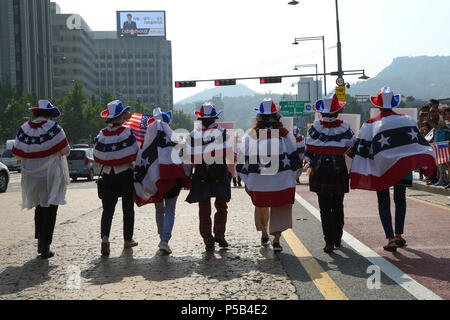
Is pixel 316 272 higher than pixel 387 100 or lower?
lower

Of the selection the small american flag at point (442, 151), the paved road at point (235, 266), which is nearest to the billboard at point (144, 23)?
the small american flag at point (442, 151)

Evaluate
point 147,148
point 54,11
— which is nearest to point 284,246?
point 147,148

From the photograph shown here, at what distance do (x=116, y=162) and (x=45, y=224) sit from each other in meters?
1.16

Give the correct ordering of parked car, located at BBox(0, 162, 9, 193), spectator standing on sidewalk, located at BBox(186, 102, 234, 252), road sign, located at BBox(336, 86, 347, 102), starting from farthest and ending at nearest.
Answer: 1. road sign, located at BBox(336, 86, 347, 102)
2. parked car, located at BBox(0, 162, 9, 193)
3. spectator standing on sidewalk, located at BBox(186, 102, 234, 252)

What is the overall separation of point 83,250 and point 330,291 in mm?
3583

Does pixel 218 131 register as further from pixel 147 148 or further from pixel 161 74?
pixel 161 74

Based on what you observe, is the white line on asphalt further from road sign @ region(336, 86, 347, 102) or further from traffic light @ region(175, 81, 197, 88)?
traffic light @ region(175, 81, 197, 88)

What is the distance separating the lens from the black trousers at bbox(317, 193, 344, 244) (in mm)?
6441

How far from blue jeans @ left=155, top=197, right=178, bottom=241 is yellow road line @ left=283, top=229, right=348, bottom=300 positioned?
153 centimetres

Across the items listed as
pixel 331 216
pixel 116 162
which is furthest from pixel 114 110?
pixel 331 216

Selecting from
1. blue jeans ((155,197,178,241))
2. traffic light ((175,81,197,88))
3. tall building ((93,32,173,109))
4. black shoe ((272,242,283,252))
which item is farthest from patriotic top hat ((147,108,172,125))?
tall building ((93,32,173,109))

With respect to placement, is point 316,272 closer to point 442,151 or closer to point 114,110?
point 114,110

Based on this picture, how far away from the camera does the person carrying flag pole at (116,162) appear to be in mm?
6824

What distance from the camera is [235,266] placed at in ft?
18.8
